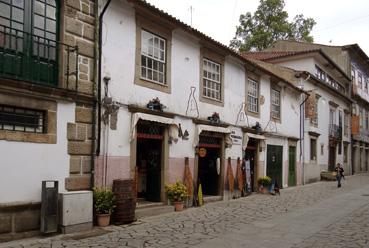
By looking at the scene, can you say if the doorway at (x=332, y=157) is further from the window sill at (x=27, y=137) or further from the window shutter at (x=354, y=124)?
the window sill at (x=27, y=137)

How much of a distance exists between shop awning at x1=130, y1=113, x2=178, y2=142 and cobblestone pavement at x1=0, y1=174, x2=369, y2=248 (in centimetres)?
227

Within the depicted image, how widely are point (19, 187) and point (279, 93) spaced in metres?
16.1

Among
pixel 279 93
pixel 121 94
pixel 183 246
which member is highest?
pixel 279 93

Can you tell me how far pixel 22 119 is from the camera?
9.03 metres

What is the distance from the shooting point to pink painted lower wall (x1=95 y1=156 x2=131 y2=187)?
10.9 metres

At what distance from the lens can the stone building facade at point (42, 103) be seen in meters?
8.67

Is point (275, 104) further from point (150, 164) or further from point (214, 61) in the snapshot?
point (150, 164)

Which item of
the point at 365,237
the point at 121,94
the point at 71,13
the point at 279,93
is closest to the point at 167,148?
the point at 121,94

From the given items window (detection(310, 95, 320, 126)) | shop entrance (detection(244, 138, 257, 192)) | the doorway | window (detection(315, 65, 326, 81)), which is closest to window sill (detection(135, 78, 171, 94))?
shop entrance (detection(244, 138, 257, 192))

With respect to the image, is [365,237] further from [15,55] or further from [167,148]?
[15,55]

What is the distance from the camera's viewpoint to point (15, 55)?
891cm

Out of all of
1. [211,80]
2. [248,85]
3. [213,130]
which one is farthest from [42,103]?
[248,85]

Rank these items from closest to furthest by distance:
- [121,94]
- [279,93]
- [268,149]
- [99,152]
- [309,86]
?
[99,152]
[121,94]
[268,149]
[279,93]
[309,86]

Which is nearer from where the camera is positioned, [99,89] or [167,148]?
[99,89]
